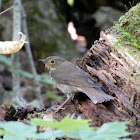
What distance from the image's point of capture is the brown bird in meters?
3.17

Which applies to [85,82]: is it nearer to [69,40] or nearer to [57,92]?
[57,92]

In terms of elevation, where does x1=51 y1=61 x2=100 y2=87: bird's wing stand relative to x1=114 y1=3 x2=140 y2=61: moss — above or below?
below

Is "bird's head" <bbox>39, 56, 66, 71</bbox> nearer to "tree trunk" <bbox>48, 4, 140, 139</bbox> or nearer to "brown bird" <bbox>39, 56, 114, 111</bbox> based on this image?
"brown bird" <bbox>39, 56, 114, 111</bbox>

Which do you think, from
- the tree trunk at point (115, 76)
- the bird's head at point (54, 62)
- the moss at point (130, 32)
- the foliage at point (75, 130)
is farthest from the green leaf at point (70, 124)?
the bird's head at point (54, 62)

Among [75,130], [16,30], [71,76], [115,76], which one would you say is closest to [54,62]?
[71,76]

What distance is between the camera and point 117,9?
953 centimetres

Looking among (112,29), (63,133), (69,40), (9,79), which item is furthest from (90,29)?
(63,133)

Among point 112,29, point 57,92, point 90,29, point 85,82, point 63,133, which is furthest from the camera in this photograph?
point 90,29

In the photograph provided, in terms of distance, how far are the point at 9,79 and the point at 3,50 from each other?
18.3ft

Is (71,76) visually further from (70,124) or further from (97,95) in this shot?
(70,124)

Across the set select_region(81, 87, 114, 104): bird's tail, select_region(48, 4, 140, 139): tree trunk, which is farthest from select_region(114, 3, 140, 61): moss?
select_region(81, 87, 114, 104): bird's tail

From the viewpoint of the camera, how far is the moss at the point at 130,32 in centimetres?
341

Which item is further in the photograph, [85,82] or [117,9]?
[117,9]

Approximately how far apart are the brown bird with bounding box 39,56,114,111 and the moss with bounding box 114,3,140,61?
2.00 ft
